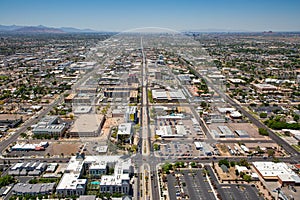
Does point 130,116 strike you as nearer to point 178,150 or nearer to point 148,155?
point 148,155

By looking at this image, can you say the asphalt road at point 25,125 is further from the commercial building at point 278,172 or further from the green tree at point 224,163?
the commercial building at point 278,172

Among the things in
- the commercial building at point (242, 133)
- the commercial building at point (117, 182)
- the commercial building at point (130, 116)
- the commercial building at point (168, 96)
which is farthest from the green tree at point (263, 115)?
the commercial building at point (117, 182)

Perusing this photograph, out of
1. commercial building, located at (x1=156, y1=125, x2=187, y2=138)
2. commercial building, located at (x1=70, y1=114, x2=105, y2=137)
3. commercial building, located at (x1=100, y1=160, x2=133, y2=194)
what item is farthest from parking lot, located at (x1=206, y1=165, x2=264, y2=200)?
commercial building, located at (x1=70, y1=114, x2=105, y2=137)

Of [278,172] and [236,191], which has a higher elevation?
[278,172]

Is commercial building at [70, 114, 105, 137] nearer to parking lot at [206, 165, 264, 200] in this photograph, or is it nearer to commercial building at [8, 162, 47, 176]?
commercial building at [8, 162, 47, 176]

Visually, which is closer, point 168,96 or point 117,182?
point 117,182

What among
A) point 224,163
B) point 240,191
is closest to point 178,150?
point 224,163

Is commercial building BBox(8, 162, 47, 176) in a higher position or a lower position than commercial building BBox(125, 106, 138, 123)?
lower
